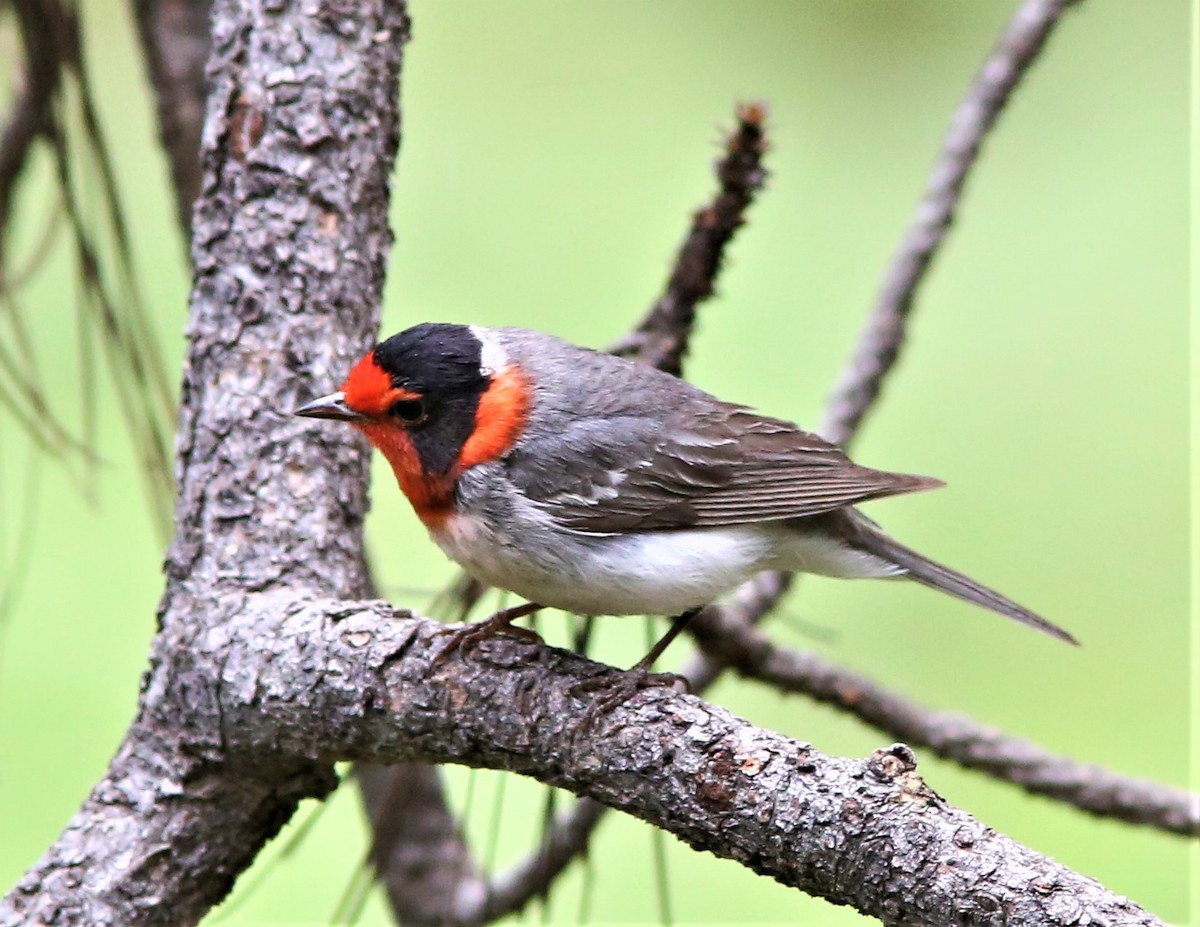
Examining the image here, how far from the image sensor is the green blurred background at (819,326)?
5391mm

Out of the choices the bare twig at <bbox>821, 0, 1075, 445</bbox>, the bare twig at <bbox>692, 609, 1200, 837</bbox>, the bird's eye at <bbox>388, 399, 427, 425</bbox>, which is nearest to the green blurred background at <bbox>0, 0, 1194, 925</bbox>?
the bare twig at <bbox>821, 0, 1075, 445</bbox>

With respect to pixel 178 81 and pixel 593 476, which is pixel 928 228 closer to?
pixel 593 476

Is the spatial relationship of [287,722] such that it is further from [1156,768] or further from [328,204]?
[1156,768]

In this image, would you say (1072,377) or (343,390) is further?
(1072,377)

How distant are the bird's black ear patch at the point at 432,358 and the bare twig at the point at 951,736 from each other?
81 cm

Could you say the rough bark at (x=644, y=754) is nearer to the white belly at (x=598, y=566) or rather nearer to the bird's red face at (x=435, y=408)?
the white belly at (x=598, y=566)

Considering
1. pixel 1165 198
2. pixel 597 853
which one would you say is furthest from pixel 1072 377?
pixel 597 853

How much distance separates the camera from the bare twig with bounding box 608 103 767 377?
121 inches

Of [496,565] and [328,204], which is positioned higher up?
[328,204]

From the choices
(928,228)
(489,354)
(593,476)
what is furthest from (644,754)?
(928,228)

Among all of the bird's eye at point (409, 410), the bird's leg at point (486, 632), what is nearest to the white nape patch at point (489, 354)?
the bird's eye at point (409, 410)

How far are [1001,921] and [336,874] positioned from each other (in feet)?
11.5

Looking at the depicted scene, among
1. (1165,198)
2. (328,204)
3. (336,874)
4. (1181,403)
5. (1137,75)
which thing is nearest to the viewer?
(328,204)

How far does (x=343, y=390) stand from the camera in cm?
299
